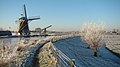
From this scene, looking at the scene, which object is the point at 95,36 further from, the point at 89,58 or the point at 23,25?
the point at 23,25

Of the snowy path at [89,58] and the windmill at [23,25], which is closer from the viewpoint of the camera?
the snowy path at [89,58]

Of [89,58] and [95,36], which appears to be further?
[95,36]

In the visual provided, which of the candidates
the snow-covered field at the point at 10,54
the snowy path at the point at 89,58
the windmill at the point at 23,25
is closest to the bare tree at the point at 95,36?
the snowy path at the point at 89,58

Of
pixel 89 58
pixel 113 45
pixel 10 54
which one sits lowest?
pixel 113 45

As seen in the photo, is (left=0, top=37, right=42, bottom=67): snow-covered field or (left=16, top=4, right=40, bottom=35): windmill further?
(left=16, top=4, right=40, bottom=35): windmill

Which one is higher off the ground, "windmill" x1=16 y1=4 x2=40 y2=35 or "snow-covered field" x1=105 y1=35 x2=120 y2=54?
"windmill" x1=16 y1=4 x2=40 y2=35

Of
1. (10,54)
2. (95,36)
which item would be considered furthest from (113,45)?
(10,54)

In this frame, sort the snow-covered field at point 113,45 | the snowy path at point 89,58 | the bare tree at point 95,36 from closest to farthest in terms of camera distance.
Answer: the snowy path at point 89,58 → the bare tree at point 95,36 → the snow-covered field at point 113,45

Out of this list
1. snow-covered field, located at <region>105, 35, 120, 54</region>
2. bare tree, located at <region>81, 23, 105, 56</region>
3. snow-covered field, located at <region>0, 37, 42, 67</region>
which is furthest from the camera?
snow-covered field, located at <region>105, 35, 120, 54</region>

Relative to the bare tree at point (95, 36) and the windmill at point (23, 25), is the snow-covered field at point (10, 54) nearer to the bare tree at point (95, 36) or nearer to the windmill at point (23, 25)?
the bare tree at point (95, 36)

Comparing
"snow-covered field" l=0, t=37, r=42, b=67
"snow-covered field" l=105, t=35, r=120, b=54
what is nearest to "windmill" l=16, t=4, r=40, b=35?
"snow-covered field" l=105, t=35, r=120, b=54

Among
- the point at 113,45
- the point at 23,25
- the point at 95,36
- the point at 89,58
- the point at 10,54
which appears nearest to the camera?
the point at 10,54

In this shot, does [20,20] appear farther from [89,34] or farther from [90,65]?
[90,65]

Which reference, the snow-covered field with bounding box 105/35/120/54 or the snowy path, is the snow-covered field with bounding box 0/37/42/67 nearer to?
the snowy path
